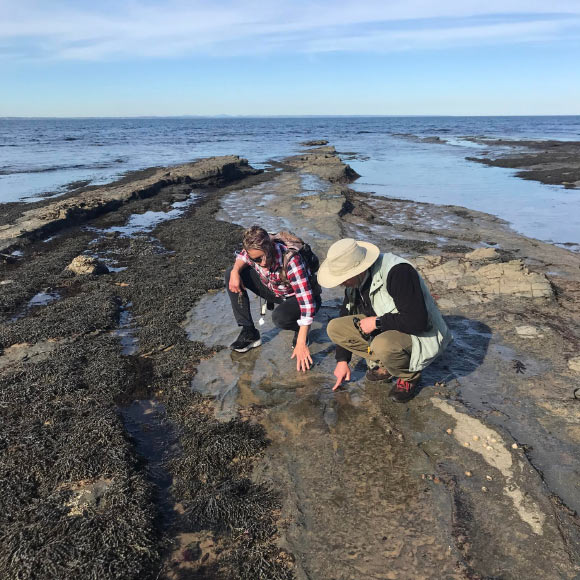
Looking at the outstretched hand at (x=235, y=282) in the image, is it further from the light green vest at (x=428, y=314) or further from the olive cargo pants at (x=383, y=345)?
the light green vest at (x=428, y=314)

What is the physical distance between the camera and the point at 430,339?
3.30 m

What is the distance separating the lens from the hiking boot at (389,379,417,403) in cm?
349

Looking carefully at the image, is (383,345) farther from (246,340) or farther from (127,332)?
(127,332)

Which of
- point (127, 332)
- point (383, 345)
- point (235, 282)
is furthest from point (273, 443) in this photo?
point (127, 332)

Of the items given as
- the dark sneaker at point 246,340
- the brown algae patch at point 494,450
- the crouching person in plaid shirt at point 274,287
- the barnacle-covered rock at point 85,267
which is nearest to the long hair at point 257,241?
the crouching person in plaid shirt at point 274,287

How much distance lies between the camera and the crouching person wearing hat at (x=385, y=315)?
305cm

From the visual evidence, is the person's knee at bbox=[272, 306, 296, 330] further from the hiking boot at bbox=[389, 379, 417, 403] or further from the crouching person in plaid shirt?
the hiking boot at bbox=[389, 379, 417, 403]

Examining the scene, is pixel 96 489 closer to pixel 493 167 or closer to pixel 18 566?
pixel 18 566

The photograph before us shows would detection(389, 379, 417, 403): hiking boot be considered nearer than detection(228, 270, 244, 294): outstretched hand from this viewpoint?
Yes

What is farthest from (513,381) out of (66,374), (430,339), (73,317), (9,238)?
(9,238)

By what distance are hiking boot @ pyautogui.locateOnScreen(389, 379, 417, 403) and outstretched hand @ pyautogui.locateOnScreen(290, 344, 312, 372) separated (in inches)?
30.7

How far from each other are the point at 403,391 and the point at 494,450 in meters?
0.78

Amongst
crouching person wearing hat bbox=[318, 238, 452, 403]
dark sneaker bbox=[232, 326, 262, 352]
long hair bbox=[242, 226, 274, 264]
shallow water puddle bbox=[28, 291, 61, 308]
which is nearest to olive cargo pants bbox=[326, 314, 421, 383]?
crouching person wearing hat bbox=[318, 238, 452, 403]

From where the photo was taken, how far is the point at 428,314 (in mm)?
3229
